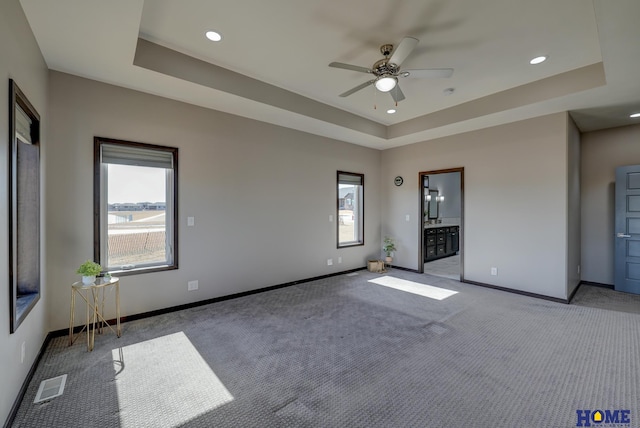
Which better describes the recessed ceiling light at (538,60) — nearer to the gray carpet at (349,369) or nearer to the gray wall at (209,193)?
the gray carpet at (349,369)

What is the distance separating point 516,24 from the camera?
2555 mm

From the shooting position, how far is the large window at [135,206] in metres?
3.21

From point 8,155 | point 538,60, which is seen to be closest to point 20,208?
point 8,155

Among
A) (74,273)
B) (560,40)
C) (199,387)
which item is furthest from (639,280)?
(74,273)

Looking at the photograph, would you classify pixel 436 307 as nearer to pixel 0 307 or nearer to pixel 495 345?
pixel 495 345

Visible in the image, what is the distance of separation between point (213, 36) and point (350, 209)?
13.5ft

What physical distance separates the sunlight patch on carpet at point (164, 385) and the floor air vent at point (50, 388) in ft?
1.11

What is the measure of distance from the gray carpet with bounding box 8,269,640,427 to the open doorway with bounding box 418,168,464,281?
2.29m

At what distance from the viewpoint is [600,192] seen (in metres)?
4.83

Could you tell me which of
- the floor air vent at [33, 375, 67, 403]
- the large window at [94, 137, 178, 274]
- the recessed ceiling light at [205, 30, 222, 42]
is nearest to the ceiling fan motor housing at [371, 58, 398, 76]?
the recessed ceiling light at [205, 30, 222, 42]

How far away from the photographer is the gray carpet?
6.05 ft

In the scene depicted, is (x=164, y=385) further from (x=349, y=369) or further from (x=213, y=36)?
(x=213, y=36)

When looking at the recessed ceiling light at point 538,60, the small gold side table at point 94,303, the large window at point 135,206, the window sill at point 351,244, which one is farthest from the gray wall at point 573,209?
the small gold side table at point 94,303

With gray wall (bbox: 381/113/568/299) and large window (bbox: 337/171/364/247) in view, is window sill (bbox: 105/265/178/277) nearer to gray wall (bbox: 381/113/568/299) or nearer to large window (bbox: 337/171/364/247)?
large window (bbox: 337/171/364/247)
